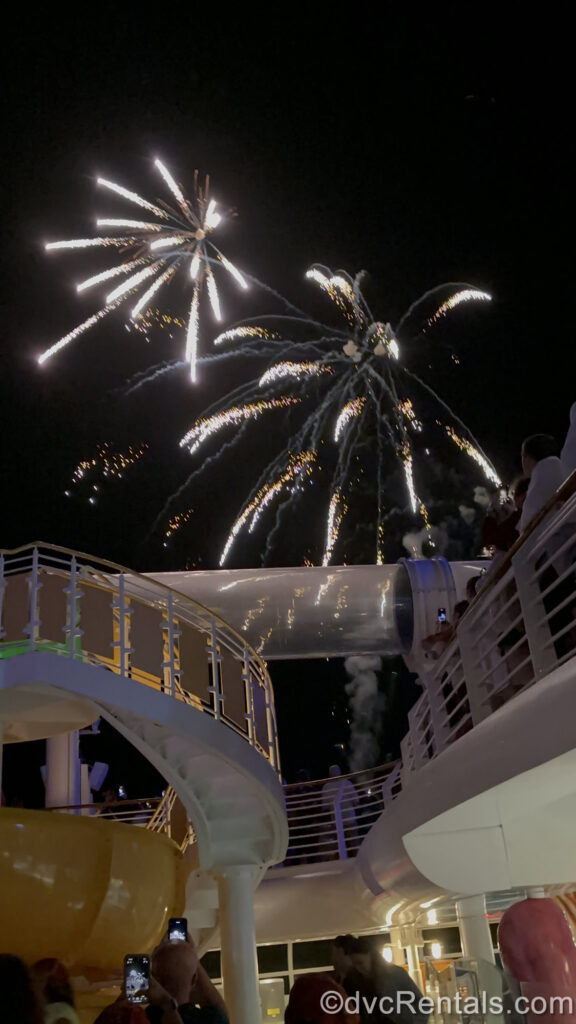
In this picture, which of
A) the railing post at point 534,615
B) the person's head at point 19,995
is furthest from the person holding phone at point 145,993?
the railing post at point 534,615

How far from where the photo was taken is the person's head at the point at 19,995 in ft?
11.4

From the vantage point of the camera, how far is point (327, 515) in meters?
23.7

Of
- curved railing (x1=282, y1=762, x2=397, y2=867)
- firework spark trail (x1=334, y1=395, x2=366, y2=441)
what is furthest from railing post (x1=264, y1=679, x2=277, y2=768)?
firework spark trail (x1=334, y1=395, x2=366, y2=441)

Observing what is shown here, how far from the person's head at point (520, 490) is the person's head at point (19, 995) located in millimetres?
3628

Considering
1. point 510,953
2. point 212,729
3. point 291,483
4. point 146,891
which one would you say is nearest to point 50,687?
point 212,729

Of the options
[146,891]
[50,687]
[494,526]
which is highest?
[494,526]

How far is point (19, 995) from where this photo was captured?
353 centimetres

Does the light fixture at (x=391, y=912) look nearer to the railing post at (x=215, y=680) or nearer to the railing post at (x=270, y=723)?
the railing post at (x=270, y=723)

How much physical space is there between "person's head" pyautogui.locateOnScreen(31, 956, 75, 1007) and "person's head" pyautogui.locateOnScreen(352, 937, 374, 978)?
5.00 feet

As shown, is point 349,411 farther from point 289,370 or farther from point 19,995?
point 19,995

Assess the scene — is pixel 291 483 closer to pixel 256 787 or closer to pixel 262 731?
pixel 262 731

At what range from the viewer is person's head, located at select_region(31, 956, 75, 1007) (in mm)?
4427

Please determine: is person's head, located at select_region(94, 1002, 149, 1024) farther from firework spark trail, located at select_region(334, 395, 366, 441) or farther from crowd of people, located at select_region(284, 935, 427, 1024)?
firework spark trail, located at select_region(334, 395, 366, 441)

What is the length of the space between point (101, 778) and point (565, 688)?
45.4ft
